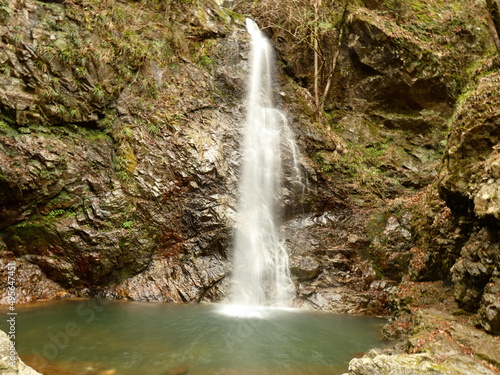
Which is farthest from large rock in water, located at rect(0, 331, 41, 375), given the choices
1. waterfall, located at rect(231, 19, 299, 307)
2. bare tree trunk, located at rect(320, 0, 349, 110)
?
bare tree trunk, located at rect(320, 0, 349, 110)

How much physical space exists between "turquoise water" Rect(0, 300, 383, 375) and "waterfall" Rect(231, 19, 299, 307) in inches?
48.0

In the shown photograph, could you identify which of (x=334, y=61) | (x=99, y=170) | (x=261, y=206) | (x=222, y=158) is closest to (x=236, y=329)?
(x=261, y=206)

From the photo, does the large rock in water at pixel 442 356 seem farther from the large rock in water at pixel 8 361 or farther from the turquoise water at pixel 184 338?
the large rock in water at pixel 8 361

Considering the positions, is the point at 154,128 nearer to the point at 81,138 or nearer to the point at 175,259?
the point at 81,138

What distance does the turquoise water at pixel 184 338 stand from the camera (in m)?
5.27

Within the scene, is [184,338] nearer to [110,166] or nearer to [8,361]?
[8,361]

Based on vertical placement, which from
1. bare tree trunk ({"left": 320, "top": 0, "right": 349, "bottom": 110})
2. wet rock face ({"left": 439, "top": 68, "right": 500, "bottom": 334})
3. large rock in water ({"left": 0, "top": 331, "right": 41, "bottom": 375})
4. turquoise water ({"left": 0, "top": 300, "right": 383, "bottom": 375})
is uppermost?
bare tree trunk ({"left": 320, "top": 0, "right": 349, "bottom": 110})

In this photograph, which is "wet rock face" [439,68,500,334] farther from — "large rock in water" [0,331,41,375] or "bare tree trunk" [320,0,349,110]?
"bare tree trunk" [320,0,349,110]

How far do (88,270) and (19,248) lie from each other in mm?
1922

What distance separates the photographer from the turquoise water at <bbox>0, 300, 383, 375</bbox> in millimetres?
5273

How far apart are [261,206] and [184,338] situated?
6.10 m

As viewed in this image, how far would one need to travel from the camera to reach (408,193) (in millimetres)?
12891

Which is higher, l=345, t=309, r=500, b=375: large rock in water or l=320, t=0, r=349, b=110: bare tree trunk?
l=320, t=0, r=349, b=110: bare tree trunk

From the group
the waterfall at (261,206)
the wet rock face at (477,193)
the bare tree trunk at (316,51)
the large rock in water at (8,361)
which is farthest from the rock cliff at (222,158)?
the large rock in water at (8,361)
